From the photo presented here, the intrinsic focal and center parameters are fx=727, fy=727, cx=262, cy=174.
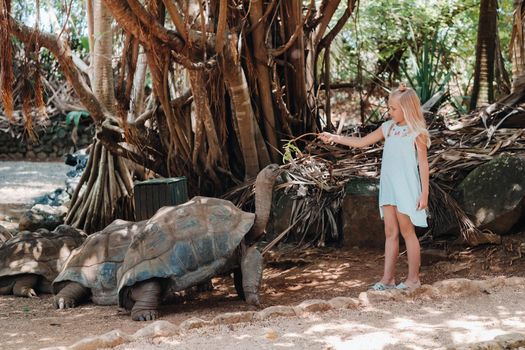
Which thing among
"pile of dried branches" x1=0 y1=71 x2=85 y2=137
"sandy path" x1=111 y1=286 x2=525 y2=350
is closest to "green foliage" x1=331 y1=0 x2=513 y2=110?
"pile of dried branches" x1=0 y1=71 x2=85 y2=137

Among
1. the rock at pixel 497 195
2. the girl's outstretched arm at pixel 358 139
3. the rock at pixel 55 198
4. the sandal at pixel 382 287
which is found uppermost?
the girl's outstretched arm at pixel 358 139

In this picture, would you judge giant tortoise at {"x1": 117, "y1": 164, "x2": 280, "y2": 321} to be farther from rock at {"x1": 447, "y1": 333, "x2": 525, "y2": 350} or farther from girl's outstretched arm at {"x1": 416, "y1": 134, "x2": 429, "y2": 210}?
rock at {"x1": 447, "y1": 333, "x2": 525, "y2": 350}

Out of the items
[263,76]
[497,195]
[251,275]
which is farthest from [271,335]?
[263,76]

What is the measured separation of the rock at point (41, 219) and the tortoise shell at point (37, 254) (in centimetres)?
270

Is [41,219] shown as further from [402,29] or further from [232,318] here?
[402,29]

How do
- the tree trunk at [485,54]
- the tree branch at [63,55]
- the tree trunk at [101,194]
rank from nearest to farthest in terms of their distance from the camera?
the tree branch at [63,55]
the tree trunk at [101,194]
the tree trunk at [485,54]

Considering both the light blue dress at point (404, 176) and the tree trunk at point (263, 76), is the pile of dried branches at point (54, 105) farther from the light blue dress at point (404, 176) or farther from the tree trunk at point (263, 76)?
the light blue dress at point (404, 176)

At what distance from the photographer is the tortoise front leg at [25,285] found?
271 inches

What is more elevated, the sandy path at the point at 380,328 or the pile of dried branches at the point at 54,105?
the pile of dried branches at the point at 54,105

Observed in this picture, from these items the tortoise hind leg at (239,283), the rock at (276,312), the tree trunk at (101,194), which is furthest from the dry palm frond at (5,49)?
the rock at (276,312)

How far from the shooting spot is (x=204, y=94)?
25.0 ft

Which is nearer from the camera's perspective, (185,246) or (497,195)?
(185,246)

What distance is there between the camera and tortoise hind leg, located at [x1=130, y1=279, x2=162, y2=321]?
18.2 feet

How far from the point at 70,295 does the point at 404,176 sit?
3.04 metres
